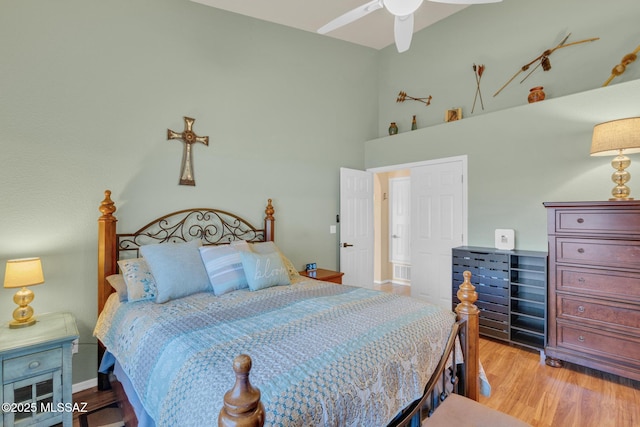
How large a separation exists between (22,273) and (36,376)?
67 centimetres

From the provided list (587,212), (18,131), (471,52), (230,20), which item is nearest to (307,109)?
(230,20)

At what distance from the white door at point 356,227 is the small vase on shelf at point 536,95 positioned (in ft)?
7.16

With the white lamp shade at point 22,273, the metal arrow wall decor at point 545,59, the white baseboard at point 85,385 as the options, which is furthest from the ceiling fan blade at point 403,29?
the white baseboard at point 85,385

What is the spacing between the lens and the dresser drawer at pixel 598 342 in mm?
2436

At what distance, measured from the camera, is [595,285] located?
260 centimetres

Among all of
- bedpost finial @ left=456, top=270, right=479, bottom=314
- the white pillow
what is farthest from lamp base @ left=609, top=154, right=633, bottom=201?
the white pillow

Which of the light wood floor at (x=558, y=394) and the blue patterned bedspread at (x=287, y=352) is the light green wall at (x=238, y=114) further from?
the light wood floor at (x=558, y=394)

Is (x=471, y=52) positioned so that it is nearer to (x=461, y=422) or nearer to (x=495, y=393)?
(x=495, y=393)

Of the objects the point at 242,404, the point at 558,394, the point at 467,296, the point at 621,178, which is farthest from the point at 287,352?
the point at 621,178

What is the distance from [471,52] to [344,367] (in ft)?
14.2

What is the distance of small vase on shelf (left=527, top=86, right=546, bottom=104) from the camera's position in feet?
11.0

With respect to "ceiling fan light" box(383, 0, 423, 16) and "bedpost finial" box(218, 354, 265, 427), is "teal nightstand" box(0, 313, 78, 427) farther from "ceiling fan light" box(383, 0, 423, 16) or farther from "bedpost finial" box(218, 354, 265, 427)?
"ceiling fan light" box(383, 0, 423, 16)

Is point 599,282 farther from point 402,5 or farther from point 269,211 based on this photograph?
point 269,211

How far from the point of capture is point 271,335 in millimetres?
1577
